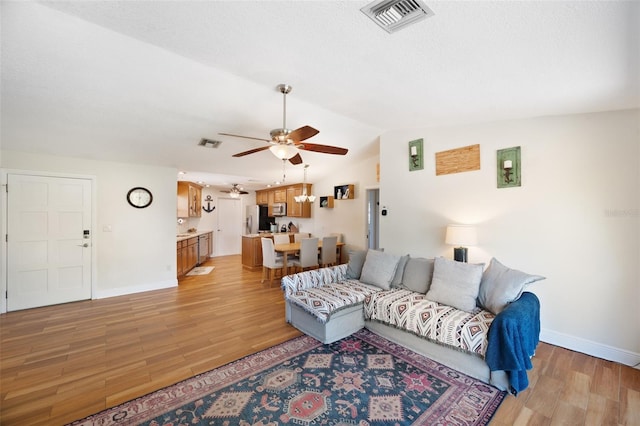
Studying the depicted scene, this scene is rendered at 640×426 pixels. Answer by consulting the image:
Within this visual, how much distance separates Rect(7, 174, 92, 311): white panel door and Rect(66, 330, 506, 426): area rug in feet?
11.1

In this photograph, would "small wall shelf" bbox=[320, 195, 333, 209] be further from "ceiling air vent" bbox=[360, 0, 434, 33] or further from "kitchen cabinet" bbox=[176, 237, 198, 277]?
"ceiling air vent" bbox=[360, 0, 434, 33]

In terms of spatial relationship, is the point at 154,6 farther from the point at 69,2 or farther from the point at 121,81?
the point at 121,81

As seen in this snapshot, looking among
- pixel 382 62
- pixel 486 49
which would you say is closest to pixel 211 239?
pixel 382 62

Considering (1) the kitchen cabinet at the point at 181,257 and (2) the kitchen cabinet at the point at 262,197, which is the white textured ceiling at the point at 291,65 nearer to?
(1) the kitchen cabinet at the point at 181,257

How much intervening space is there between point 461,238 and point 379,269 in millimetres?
1075

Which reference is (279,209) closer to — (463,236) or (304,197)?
(304,197)

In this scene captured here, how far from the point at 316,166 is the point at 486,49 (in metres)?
4.36

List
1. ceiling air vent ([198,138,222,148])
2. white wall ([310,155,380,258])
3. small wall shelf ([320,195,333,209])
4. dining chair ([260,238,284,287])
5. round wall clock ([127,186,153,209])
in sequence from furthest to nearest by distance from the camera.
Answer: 1. small wall shelf ([320,195,333,209])
2. white wall ([310,155,380,258])
3. dining chair ([260,238,284,287])
4. round wall clock ([127,186,153,209])
5. ceiling air vent ([198,138,222,148])

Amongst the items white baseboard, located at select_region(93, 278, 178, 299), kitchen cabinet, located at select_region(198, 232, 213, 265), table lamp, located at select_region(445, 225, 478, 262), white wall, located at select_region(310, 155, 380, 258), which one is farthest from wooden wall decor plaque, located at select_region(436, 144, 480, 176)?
kitchen cabinet, located at select_region(198, 232, 213, 265)

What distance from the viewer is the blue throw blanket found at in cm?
204

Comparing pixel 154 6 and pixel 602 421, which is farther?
pixel 602 421

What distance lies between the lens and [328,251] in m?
5.76

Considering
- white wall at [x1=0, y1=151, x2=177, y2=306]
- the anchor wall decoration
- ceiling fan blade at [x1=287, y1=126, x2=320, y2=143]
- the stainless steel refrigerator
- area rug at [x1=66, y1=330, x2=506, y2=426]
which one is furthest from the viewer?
the stainless steel refrigerator

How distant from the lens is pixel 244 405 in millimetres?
1959
